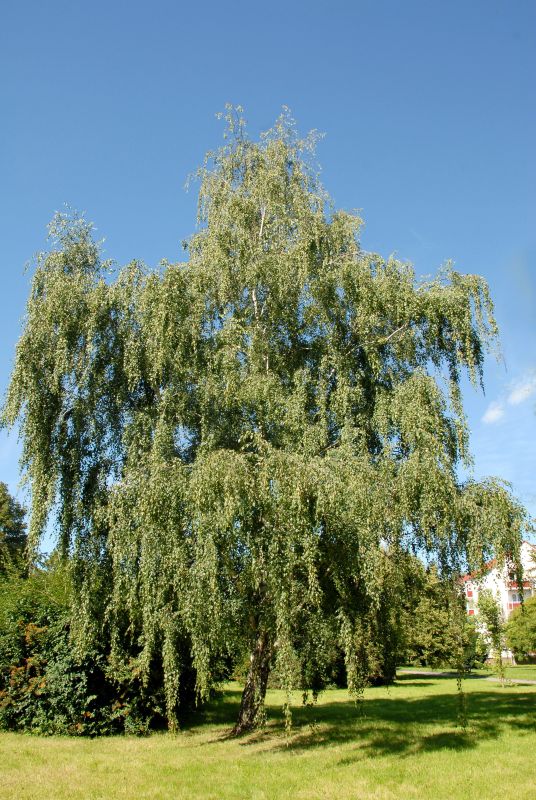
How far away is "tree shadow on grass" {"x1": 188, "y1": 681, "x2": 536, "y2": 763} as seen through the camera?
1162 cm

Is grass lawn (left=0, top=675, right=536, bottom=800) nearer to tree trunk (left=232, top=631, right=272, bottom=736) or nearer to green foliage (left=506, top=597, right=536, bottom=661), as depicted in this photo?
tree trunk (left=232, top=631, right=272, bottom=736)

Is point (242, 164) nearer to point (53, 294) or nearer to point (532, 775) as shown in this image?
point (53, 294)

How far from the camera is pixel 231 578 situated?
9.89 m

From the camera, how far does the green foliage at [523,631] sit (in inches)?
1292

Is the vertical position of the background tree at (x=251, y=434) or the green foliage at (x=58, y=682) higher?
the background tree at (x=251, y=434)

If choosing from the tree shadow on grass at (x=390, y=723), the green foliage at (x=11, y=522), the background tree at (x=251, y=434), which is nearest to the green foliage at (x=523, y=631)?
the tree shadow on grass at (x=390, y=723)

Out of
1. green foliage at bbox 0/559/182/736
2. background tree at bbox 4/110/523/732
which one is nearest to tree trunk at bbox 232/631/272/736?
background tree at bbox 4/110/523/732

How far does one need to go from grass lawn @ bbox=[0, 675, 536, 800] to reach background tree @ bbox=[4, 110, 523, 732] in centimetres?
116

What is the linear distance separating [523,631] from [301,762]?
27064mm

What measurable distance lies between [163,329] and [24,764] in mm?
7917

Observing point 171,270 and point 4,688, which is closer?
point 171,270

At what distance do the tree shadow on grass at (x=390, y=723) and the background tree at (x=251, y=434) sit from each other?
1450mm

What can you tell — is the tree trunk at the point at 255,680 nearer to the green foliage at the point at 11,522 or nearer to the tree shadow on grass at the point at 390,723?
the tree shadow on grass at the point at 390,723

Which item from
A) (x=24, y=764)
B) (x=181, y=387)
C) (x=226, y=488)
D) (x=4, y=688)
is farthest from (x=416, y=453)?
(x=4, y=688)
